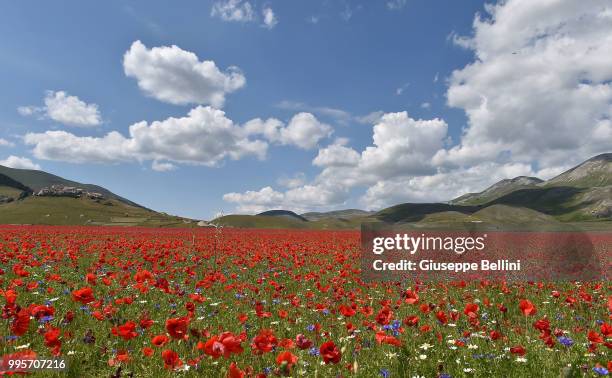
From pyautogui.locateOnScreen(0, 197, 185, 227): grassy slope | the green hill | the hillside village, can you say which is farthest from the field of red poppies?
the hillside village

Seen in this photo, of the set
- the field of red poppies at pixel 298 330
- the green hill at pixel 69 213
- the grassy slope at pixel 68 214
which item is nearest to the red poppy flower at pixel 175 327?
the field of red poppies at pixel 298 330

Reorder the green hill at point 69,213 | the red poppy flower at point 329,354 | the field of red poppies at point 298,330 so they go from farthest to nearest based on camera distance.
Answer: the green hill at point 69,213, the field of red poppies at point 298,330, the red poppy flower at point 329,354

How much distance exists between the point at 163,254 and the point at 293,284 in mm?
4774

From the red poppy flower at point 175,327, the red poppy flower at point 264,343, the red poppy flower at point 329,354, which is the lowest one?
the red poppy flower at point 264,343

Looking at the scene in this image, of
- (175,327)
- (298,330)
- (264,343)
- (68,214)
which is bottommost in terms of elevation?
(298,330)

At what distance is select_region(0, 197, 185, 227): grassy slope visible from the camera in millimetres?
110438

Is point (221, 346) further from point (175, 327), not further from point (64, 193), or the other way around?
point (64, 193)

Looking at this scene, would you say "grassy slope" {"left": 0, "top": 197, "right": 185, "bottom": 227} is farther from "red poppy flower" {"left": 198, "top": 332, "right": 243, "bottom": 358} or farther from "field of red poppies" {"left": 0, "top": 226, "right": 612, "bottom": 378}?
"red poppy flower" {"left": 198, "top": 332, "right": 243, "bottom": 358}

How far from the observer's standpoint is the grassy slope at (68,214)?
11044cm

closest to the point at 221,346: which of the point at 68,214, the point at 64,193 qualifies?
the point at 68,214

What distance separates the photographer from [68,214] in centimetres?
12769

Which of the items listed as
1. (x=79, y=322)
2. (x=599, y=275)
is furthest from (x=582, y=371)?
(x=599, y=275)

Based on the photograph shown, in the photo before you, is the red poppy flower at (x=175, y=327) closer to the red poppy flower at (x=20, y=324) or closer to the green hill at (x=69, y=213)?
the red poppy flower at (x=20, y=324)

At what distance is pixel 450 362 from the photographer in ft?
16.3
